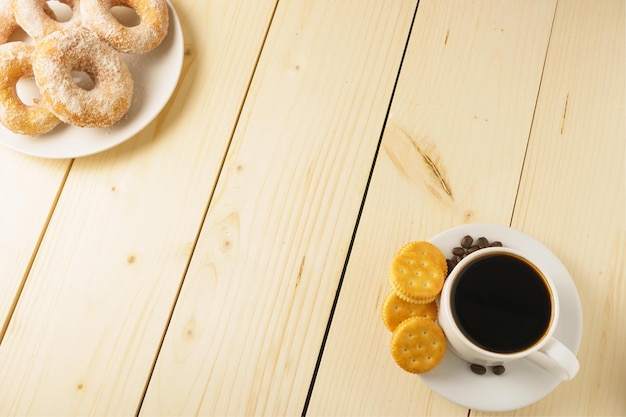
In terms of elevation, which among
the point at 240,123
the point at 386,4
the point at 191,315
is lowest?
the point at 191,315

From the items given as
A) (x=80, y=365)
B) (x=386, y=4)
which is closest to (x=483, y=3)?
(x=386, y=4)

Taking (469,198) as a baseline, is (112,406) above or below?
below

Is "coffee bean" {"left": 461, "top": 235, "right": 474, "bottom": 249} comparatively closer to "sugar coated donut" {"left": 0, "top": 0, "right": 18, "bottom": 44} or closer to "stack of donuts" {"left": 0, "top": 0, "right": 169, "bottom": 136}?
"stack of donuts" {"left": 0, "top": 0, "right": 169, "bottom": 136}

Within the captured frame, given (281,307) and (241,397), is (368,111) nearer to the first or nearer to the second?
(281,307)

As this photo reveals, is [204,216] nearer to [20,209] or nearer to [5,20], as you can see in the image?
[20,209]

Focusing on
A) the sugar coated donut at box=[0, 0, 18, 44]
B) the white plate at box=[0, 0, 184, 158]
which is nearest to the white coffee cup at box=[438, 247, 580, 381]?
the white plate at box=[0, 0, 184, 158]

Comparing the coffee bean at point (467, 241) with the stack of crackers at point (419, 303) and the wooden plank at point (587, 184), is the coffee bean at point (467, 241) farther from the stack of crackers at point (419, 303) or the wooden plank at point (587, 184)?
the wooden plank at point (587, 184)

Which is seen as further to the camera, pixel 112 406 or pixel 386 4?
pixel 386 4
